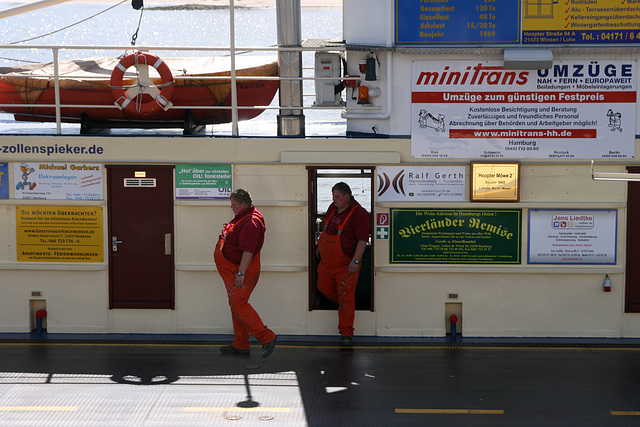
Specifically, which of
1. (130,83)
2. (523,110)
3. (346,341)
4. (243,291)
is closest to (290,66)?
(130,83)

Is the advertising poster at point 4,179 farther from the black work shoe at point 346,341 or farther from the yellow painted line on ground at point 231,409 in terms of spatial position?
the black work shoe at point 346,341

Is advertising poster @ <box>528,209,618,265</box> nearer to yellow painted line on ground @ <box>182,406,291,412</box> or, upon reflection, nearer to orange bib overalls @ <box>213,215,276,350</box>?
orange bib overalls @ <box>213,215,276,350</box>

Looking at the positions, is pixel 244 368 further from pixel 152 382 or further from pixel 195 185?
pixel 195 185

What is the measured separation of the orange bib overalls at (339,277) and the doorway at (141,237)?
5.78 ft

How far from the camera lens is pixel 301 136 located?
9297 mm

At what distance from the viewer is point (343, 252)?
8.94 metres

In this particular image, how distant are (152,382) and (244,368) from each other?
96 cm

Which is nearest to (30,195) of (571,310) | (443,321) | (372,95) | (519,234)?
(372,95)

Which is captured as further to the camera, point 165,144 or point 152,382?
point 165,144

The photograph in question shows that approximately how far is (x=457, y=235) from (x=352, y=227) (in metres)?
1.25

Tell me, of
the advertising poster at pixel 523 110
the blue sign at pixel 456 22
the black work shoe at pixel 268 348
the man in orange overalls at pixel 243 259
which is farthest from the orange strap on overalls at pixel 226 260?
the blue sign at pixel 456 22

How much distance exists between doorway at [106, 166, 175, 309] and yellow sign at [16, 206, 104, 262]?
0.66 ft

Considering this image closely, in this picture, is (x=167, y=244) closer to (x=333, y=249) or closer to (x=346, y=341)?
(x=333, y=249)

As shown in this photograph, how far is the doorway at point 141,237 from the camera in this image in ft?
30.7
